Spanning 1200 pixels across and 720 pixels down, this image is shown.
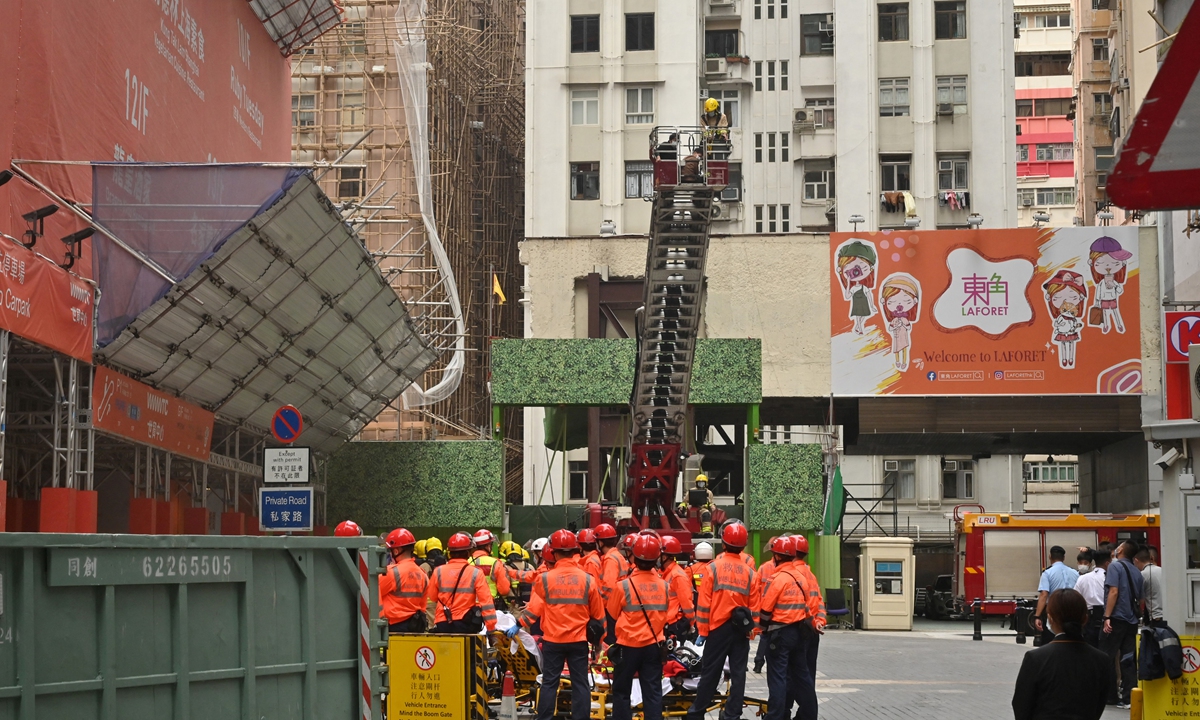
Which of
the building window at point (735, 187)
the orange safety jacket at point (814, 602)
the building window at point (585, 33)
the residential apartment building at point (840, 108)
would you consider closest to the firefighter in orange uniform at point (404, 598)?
the orange safety jacket at point (814, 602)

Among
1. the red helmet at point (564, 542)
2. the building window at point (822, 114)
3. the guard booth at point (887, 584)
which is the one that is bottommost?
the guard booth at point (887, 584)

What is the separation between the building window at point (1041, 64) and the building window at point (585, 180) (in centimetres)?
4145

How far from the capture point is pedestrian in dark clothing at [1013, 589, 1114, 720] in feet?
24.0

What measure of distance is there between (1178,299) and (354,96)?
28.6 m

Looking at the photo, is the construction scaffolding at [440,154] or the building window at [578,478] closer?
the construction scaffolding at [440,154]

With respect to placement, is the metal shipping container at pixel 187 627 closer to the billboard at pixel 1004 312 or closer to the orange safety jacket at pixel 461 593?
the orange safety jacket at pixel 461 593

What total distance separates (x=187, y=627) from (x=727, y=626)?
25.0ft

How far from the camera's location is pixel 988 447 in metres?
49.1

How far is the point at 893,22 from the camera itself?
58.2 m

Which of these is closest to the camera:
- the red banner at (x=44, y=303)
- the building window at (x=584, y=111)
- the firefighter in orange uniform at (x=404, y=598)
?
the firefighter in orange uniform at (x=404, y=598)

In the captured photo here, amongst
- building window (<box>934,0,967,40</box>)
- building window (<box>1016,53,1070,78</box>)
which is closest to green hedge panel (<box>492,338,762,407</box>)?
building window (<box>934,0,967,40</box>)

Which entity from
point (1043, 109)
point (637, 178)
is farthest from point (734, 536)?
point (1043, 109)

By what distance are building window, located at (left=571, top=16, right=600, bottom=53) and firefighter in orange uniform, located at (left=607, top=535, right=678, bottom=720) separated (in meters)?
44.3

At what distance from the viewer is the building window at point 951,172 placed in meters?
57.8
